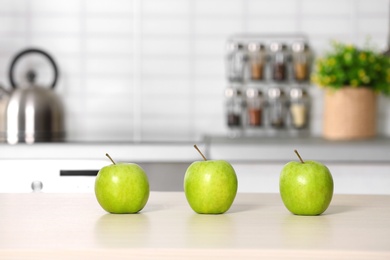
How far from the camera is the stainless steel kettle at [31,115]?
10.3 ft

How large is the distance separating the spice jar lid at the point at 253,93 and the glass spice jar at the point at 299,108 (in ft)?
0.47

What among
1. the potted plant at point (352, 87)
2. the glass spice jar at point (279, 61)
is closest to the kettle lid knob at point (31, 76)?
the glass spice jar at point (279, 61)

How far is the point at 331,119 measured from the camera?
328 centimetres

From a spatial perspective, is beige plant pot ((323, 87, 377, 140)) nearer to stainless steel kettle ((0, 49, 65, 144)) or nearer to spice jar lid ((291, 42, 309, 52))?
spice jar lid ((291, 42, 309, 52))

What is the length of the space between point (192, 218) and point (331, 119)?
1.94 metres

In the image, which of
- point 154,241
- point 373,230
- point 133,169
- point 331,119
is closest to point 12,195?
point 133,169

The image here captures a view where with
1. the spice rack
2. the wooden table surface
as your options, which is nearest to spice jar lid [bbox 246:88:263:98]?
the spice rack

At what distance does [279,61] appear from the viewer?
11.4 feet

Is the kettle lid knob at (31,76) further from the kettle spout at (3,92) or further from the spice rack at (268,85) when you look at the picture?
the spice rack at (268,85)

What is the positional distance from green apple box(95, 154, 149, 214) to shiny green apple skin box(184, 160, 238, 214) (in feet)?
0.30

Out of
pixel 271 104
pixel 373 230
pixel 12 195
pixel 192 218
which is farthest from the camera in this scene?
pixel 271 104

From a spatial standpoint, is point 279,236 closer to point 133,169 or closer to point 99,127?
point 133,169

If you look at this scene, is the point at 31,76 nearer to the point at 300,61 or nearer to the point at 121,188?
the point at 300,61

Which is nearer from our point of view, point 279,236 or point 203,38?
point 279,236
